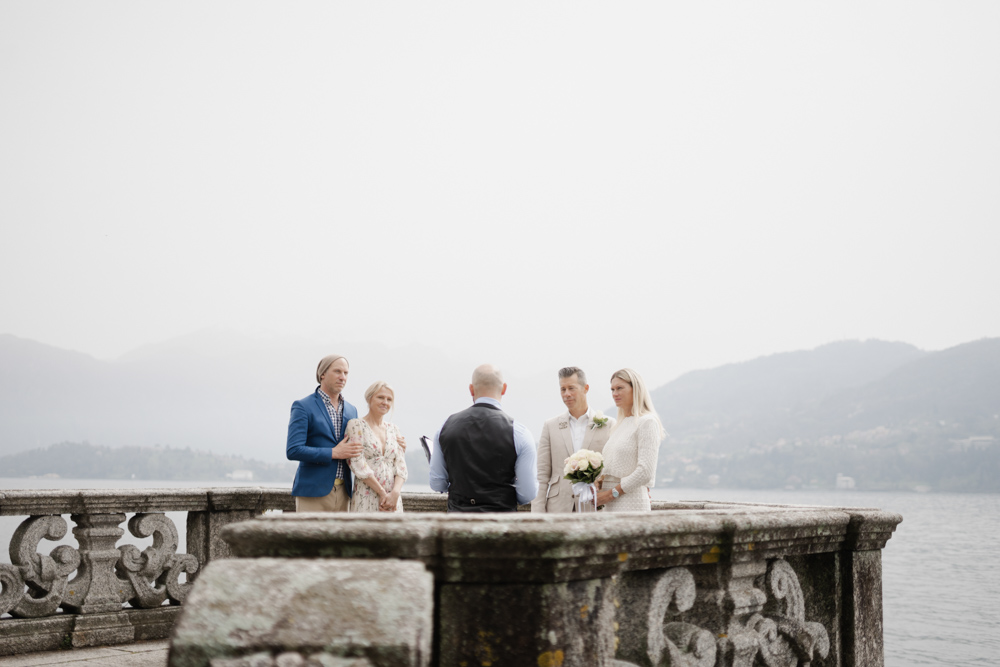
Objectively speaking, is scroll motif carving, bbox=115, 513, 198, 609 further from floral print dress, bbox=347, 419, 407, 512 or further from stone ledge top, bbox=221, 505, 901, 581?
stone ledge top, bbox=221, 505, 901, 581

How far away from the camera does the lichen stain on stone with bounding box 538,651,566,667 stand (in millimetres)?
2361

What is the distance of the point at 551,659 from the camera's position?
2.37 metres

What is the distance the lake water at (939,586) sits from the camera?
37906 mm

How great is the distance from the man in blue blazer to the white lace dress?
1.40 metres

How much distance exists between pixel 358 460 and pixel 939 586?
61.2m

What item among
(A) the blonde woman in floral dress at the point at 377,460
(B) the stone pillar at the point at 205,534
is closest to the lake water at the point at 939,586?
(B) the stone pillar at the point at 205,534

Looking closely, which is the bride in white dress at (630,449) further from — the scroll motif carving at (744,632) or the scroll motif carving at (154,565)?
the scroll motif carving at (154,565)

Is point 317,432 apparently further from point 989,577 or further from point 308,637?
point 989,577

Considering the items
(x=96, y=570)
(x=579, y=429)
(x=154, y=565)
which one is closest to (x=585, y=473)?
(x=579, y=429)

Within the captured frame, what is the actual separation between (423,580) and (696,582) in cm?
156

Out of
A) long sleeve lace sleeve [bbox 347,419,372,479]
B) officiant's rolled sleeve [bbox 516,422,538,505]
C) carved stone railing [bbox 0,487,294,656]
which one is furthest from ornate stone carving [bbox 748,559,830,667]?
carved stone railing [bbox 0,487,294,656]

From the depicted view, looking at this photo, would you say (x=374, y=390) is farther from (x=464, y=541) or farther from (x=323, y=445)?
(x=464, y=541)

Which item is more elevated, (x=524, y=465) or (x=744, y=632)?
(x=524, y=465)

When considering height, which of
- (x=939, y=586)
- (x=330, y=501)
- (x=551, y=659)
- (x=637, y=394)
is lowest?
(x=939, y=586)
